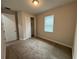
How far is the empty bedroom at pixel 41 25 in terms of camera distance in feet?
14.0

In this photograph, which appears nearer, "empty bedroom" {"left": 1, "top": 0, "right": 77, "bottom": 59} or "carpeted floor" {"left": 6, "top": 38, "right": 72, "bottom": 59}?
"carpeted floor" {"left": 6, "top": 38, "right": 72, "bottom": 59}

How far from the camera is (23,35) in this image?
253 inches

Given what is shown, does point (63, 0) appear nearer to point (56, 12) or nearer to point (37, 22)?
point (56, 12)

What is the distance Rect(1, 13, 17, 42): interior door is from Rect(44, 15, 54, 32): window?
2502mm

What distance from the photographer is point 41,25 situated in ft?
23.8

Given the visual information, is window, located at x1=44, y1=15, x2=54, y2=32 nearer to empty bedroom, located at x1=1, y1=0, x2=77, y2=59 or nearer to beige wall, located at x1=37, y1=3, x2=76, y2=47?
empty bedroom, located at x1=1, y1=0, x2=77, y2=59

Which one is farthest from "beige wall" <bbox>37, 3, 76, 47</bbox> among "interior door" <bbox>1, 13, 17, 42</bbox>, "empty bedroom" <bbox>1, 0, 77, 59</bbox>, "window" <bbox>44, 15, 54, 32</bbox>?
"interior door" <bbox>1, 13, 17, 42</bbox>

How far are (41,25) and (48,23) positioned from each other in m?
0.97

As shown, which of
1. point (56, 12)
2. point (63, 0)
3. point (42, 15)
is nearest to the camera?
point (63, 0)

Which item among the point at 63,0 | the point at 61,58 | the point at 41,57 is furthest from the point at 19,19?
the point at 61,58

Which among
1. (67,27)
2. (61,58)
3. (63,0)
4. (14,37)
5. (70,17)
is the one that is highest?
(63,0)

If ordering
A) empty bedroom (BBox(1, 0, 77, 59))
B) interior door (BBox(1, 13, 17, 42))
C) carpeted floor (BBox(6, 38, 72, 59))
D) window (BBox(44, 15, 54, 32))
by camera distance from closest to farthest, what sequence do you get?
carpeted floor (BBox(6, 38, 72, 59)), empty bedroom (BBox(1, 0, 77, 59)), interior door (BBox(1, 13, 17, 42)), window (BBox(44, 15, 54, 32))

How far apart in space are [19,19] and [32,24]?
216cm

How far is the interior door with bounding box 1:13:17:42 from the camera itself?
549 cm
